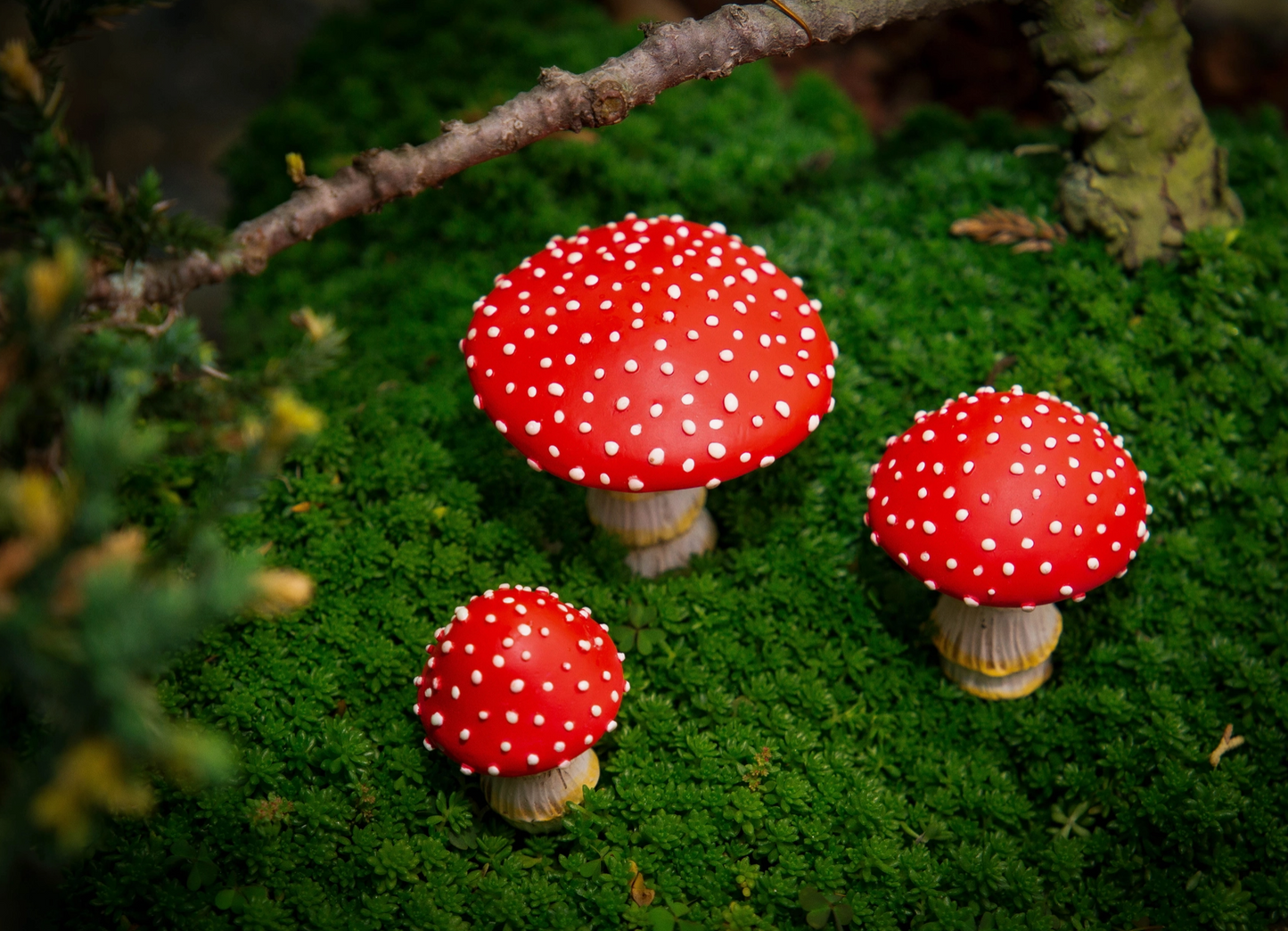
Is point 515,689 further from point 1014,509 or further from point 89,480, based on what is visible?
point 1014,509

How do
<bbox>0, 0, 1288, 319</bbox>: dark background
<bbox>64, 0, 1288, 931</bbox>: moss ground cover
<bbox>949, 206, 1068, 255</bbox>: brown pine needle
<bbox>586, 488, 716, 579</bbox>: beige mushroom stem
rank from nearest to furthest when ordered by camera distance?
<bbox>64, 0, 1288, 931</bbox>: moss ground cover, <bbox>586, 488, 716, 579</bbox>: beige mushroom stem, <bbox>949, 206, 1068, 255</bbox>: brown pine needle, <bbox>0, 0, 1288, 319</bbox>: dark background

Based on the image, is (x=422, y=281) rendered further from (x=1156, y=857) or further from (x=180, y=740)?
(x=1156, y=857)

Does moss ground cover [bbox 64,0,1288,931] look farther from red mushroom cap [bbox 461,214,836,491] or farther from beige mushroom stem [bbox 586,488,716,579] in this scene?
red mushroom cap [bbox 461,214,836,491]

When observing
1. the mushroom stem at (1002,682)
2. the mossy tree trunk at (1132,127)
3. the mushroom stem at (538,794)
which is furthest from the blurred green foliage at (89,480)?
the mossy tree trunk at (1132,127)

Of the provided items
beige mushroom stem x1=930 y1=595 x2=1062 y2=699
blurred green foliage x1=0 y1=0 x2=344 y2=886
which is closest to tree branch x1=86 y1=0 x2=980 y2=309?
blurred green foliage x1=0 y1=0 x2=344 y2=886

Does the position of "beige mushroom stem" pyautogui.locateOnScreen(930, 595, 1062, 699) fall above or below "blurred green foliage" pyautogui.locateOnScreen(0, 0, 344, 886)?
below

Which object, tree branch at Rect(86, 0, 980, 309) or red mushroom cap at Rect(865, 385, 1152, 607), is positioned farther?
tree branch at Rect(86, 0, 980, 309)
